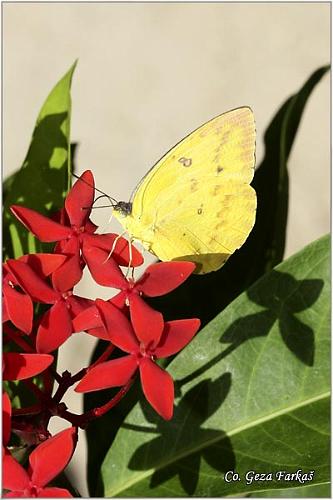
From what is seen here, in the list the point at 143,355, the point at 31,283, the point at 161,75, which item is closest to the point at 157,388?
the point at 143,355

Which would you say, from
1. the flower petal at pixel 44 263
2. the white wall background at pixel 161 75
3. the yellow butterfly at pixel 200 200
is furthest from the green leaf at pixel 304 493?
the white wall background at pixel 161 75

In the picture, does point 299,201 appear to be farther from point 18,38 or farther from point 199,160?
point 199,160

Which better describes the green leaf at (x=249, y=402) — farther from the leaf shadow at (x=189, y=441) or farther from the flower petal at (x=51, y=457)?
the flower petal at (x=51, y=457)

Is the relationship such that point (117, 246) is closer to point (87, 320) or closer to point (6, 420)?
point (87, 320)

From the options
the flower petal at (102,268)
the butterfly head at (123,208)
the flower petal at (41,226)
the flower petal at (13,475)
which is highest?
the flower petal at (41,226)

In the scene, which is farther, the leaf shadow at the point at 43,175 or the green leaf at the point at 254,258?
the green leaf at the point at 254,258
